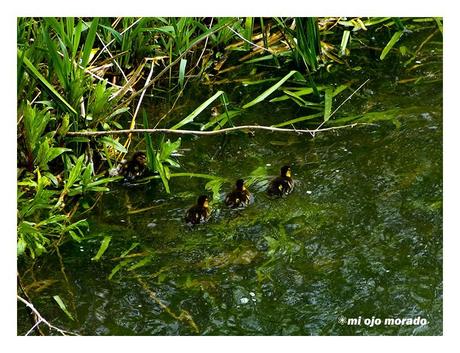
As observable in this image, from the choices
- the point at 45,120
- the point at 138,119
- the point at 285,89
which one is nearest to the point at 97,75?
the point at 138,119

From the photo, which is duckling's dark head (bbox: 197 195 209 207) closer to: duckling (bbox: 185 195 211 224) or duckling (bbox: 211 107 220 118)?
duckling (bbox: 185 195 211 224)

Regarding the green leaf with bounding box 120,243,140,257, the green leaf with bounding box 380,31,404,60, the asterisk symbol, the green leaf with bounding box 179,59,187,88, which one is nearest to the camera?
the asterisk symbol

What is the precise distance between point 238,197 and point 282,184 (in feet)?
0.83

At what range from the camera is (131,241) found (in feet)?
15.6

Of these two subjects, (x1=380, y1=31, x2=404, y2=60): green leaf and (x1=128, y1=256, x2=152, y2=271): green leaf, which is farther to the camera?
(x1=380, y1=31, x2=404, y2=60): green leaf

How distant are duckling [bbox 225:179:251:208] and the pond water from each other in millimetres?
50

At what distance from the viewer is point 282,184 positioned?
16.3ft

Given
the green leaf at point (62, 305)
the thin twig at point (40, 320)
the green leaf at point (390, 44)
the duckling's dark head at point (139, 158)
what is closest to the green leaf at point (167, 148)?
the duckling's dark head at point (139, 158)

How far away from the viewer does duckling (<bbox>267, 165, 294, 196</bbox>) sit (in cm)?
497

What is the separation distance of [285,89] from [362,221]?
4.12ft

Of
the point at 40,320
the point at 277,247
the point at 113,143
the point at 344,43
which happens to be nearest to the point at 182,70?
the point at 113,143

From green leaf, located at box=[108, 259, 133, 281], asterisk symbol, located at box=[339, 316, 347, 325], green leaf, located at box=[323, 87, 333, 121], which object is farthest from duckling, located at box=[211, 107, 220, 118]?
asterisk symbol, located at box=[339, 316, 347, 325]

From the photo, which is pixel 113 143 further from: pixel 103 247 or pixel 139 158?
pixel 103 247

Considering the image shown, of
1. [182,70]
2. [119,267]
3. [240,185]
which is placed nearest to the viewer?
[119,267]
